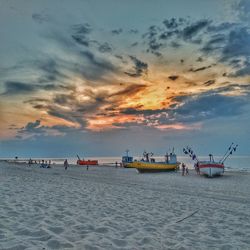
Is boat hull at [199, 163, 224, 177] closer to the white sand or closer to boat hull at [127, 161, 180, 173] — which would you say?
boat hull at [127, 161, 180, 173]

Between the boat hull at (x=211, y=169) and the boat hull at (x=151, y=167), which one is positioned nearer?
the boat hull at (x=211, y=169)

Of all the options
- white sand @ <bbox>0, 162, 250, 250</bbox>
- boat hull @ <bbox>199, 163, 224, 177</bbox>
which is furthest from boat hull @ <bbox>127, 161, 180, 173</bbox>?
white sand @ <bbox>0, 162, 250, 250</bbox>

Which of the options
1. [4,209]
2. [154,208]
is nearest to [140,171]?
[154,208]

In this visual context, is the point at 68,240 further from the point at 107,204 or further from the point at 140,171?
the point at 140,171

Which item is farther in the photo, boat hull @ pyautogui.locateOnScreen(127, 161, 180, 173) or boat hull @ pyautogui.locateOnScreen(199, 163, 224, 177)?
boat hull @ pyautogui.locateOnScreen(127, 161, 180, 173)

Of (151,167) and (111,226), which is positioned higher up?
(151,167)

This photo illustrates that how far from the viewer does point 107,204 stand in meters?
12.7

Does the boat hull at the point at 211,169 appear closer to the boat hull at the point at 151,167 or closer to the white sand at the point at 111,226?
the boat hull at the point at 151,167

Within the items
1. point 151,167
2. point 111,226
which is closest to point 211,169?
point 151,167

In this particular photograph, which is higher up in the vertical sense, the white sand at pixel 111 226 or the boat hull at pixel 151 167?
the boat hull at pixel 151 167

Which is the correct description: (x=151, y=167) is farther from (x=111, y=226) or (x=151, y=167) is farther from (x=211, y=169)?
(x=111, y=226)

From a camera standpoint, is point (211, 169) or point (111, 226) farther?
point (211, 169)

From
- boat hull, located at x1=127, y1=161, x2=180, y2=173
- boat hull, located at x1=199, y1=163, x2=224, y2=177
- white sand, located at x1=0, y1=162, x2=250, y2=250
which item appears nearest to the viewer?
white sand, located at x1=0, y1=162, x2=250, y2=250

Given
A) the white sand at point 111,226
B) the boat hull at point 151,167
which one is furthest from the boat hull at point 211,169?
the white sand at point 111,226
